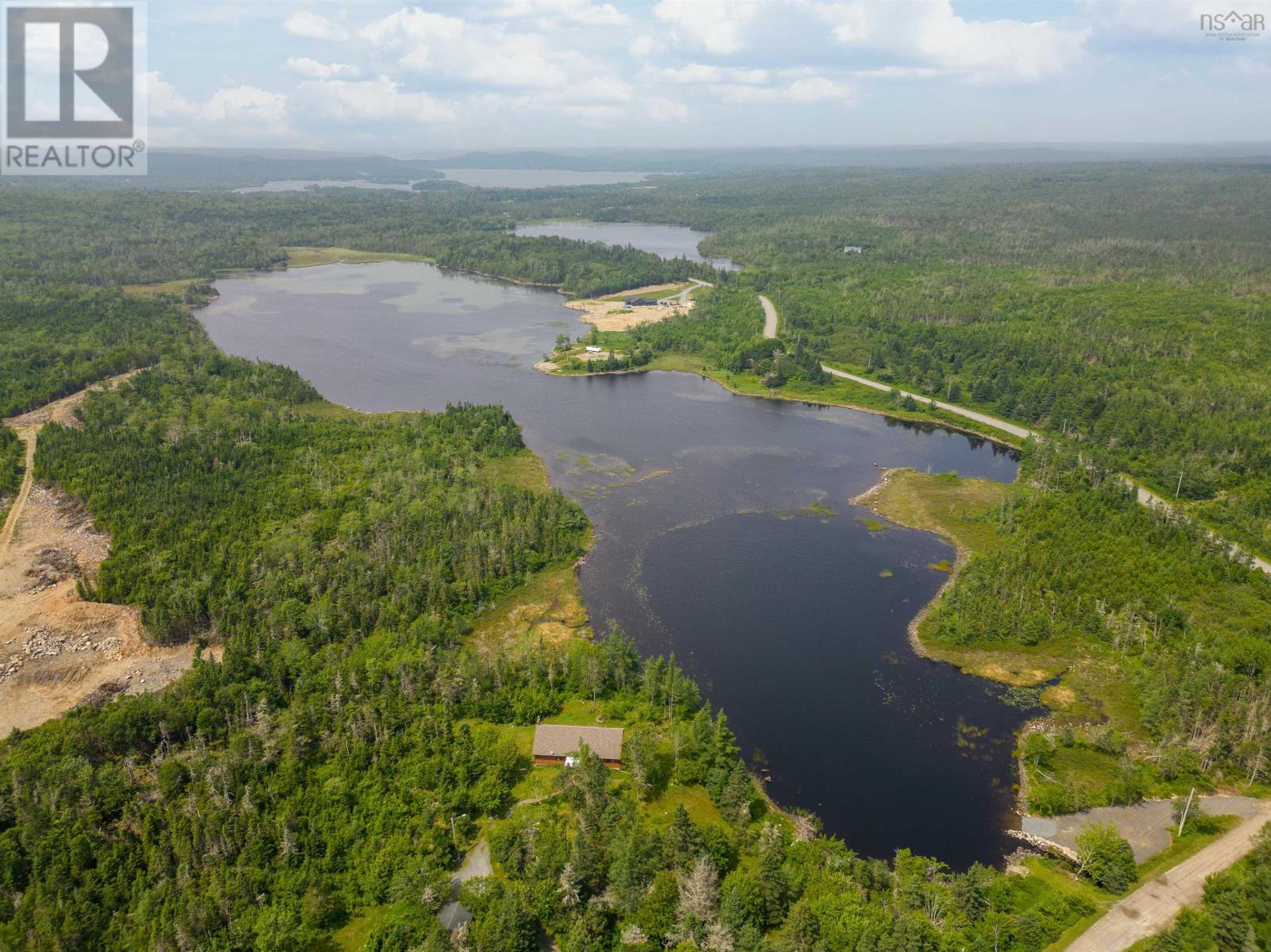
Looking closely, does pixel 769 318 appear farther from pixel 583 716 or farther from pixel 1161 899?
pixel 1161 899

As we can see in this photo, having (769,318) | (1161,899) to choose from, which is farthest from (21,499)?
(769,318)

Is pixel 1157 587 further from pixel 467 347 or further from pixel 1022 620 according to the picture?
pixel 467 347

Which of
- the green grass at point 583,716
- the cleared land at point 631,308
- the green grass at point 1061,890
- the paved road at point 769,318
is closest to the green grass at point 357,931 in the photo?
the green grass at point 583,716

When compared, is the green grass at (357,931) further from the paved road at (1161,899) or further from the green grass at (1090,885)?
the paved road at (1161,899)

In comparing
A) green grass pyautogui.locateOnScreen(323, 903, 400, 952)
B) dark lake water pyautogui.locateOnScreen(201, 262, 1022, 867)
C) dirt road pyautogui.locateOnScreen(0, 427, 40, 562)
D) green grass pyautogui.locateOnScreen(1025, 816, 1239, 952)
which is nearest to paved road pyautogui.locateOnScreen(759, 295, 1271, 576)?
dark lake water pyautogui.locateOnScreen(201, 262, 1022, 867)

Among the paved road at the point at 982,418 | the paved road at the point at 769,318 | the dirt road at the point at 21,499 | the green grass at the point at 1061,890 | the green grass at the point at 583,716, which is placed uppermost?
the paved road at the point at 769,318

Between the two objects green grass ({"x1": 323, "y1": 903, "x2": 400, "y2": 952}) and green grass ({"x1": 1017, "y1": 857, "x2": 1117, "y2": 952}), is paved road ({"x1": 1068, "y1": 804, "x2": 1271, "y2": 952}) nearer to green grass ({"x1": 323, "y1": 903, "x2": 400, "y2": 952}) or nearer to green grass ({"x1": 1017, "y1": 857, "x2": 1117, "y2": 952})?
green grass ({"x1": 1017, "y1": 857, "x2": 1117, "y2": 952})

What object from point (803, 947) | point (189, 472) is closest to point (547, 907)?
point (803, 947)
